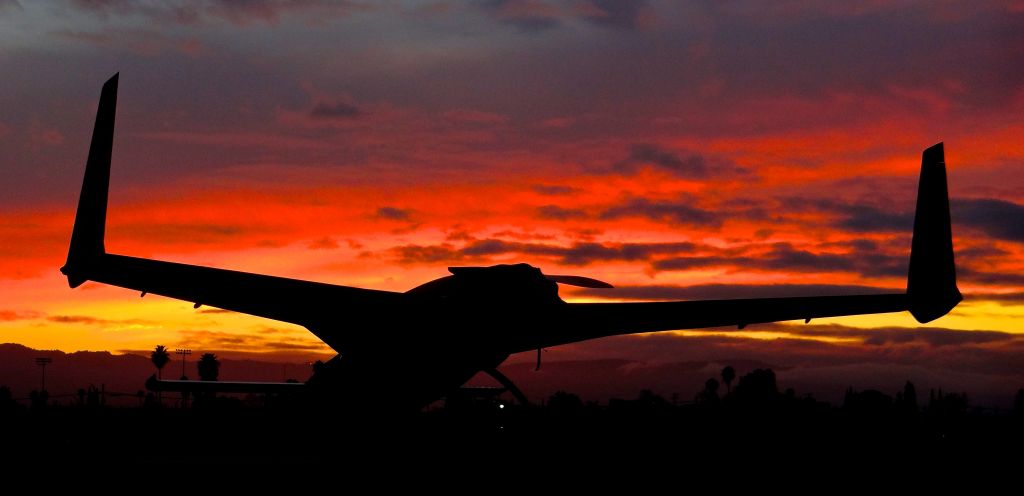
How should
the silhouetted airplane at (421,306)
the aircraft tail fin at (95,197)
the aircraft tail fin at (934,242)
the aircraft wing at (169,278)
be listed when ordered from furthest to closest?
the aircraft tail fin at (934,242)
the aircraft tail fin at (95,197)
the aircraft wing at (169,278)
the silhouetted airplane at (421,306)

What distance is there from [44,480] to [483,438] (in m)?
10.7

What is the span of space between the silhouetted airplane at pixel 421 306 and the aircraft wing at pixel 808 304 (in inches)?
1.1

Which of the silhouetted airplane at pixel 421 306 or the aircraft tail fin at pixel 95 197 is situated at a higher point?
the aircraft tail fin at pixel 95 197

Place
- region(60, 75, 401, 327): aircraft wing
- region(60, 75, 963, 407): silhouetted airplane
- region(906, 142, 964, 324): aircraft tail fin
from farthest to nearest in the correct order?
region(906, 142, 964, 324): aircraft tail fin → region(60, 75, 401, 327): aircraft wing → region(60, 75, 963, 407): silhouetted airplane

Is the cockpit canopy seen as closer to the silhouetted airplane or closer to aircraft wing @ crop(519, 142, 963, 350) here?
the silhouetted airplane

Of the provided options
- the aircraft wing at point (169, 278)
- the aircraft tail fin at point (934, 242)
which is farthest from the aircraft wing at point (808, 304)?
the aircraft wing at point (169, 278)

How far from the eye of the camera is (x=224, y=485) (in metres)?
19.6

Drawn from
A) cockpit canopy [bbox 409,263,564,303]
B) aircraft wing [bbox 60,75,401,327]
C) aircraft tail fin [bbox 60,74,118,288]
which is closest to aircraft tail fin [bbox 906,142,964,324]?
cockpit canopy [bbox 409,263,564,303]

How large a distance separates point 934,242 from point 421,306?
39.9 feet

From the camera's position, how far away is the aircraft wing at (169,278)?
2089 centimetres

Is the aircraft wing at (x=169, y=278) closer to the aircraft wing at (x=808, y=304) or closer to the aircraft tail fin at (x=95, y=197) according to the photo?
the aircraft tail fin at (x=95, y=197)

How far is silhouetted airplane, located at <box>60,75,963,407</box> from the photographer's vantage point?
67.7 ft

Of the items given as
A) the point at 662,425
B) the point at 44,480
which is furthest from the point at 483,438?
the point at 662,425

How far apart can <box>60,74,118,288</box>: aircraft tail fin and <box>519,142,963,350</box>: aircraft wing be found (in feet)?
35.8
